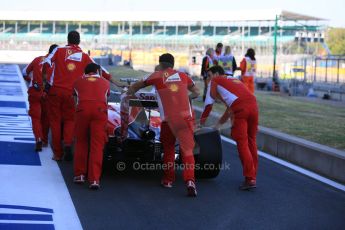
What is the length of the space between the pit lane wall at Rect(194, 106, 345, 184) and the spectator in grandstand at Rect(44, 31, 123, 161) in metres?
1.99

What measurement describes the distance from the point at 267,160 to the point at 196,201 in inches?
136

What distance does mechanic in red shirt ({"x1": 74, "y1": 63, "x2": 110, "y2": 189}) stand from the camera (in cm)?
765

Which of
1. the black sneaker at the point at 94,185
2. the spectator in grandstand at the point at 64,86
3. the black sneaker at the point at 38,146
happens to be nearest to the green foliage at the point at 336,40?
the black sneaker at the point at 38,146

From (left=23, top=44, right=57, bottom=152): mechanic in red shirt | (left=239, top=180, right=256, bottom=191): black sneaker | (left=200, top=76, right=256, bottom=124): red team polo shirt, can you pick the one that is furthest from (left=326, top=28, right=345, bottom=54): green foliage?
(left=239, top=180, right=256, bottom=191): black sneaker

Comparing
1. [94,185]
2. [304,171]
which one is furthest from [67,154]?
[304,171]

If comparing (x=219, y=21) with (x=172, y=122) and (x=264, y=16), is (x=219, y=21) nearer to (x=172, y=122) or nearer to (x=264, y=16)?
(x=264, y=16)

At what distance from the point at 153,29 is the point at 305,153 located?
94.4 meters

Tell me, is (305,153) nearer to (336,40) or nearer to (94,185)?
(94,185)

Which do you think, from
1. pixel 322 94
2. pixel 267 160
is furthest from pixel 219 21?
pixel 267 160

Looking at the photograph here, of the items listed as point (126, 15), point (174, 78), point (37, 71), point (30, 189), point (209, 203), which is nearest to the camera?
point (209, 203)

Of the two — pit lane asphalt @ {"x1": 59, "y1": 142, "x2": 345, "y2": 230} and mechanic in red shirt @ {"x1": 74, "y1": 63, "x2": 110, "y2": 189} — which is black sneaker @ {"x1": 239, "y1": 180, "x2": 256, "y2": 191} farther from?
mechanic in red shirt @ {"x1": 74, "y1": 63, "x2": 110, "y2": 189}

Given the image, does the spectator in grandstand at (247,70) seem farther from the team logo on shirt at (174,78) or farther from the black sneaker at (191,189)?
the black sneaker at (191,189)

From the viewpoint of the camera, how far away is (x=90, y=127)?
25.6 feet

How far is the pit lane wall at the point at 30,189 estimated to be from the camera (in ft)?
19.9
